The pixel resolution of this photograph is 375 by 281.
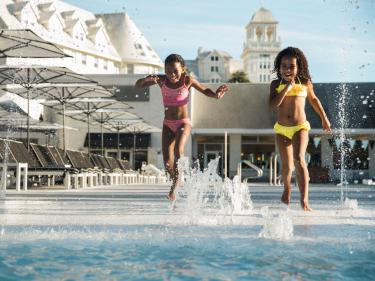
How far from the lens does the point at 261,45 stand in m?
138

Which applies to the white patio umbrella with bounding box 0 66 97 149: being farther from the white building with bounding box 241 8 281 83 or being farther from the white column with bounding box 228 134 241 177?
the white building with bounding box 241 8 281 83

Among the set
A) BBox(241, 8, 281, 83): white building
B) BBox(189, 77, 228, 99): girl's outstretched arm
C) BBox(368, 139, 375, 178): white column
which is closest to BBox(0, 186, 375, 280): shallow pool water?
BBox(189, 77, 228, 99): girl's outstretched arm

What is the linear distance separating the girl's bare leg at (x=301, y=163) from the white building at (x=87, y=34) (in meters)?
46.4

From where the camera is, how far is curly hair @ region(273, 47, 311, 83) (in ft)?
21.9

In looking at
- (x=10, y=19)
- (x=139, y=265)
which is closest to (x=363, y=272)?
(x=139, y=265)

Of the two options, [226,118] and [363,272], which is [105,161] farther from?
[363,272]

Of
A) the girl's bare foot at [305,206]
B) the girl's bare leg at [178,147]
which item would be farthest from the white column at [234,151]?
the girl's bare foot at [305,206]

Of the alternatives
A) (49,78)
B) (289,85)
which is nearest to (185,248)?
(289,85)

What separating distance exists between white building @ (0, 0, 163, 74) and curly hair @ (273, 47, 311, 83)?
1817 inches

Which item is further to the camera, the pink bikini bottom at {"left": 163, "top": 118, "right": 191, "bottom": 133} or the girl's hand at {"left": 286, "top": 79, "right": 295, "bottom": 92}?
the pink bikini bottom at {"left": 163, "top": 118, "right": 191, "bottom": 133}

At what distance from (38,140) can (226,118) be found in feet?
37.0

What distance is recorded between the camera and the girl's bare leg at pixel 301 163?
6.62 metres

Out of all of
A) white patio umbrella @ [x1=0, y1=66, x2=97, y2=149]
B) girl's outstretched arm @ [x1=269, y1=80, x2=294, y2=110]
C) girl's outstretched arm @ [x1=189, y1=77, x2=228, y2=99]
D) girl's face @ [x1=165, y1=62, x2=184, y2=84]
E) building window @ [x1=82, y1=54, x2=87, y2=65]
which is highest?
building window @ [x1=82, y1=54, x2=87, y2=65]

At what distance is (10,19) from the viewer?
168 feet
